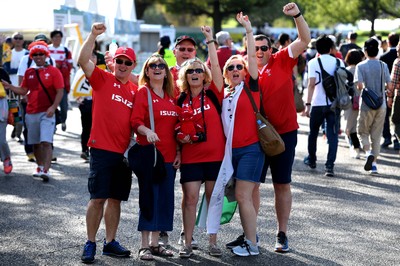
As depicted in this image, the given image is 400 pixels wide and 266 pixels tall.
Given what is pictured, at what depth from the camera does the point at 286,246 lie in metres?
7.51

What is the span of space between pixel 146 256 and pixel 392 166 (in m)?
6.99

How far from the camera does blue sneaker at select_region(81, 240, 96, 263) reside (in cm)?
704

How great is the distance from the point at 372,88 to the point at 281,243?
5.51 meters

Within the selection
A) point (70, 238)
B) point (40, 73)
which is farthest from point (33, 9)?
point (70, 238)

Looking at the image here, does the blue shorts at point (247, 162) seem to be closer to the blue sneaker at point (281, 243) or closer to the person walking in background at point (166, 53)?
the blue sneaker at point (281, 243)

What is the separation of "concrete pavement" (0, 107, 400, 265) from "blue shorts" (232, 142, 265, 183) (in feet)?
2.34

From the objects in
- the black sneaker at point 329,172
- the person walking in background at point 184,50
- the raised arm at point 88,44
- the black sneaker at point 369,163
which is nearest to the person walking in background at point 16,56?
the black sneaker at point 329,172

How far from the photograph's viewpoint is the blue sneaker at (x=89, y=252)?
704 cm

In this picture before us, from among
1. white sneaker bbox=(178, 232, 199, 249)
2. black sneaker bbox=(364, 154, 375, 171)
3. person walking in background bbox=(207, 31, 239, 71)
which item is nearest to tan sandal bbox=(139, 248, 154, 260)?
white sneaker bbox=(178, 232, 199, 249)

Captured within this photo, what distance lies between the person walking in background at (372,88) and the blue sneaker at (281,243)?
5052 millimetres

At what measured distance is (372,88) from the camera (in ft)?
40.8

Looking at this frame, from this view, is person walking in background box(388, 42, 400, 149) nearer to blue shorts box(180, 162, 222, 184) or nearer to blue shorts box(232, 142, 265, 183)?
blue shorts box(232, 142, 265, 183)

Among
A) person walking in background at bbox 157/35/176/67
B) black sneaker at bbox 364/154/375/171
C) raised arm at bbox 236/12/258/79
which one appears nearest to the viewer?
raised arm at bbox 236/12/258/79

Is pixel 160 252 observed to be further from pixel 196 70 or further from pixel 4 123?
pixel 4 123
